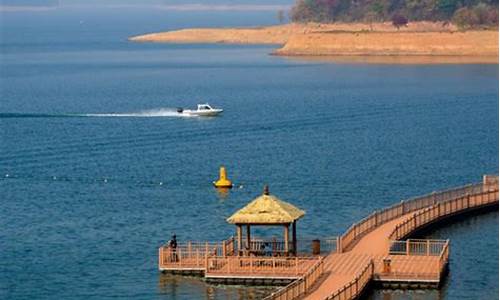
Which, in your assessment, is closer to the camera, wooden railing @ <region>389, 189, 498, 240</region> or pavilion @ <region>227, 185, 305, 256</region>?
pavilion @ <region>227, 185, 305, 256</region>

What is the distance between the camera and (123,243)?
63719 millimetres

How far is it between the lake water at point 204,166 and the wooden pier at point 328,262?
78cm

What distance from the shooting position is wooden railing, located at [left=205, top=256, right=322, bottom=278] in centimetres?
5609

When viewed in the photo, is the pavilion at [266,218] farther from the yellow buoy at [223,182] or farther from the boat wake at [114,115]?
the boat wake at [114,115]

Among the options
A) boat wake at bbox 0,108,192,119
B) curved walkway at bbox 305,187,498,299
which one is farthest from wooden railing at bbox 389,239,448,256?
boat wake at bbox 0,108,192,119

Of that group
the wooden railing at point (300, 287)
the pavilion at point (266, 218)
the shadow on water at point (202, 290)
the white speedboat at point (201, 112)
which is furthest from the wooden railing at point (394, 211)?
the white speedboat at point (201, 112)

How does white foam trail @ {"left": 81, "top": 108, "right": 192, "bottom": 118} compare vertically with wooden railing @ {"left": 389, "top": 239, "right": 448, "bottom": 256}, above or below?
below

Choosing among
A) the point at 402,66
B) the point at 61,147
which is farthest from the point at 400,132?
the point at 402,66

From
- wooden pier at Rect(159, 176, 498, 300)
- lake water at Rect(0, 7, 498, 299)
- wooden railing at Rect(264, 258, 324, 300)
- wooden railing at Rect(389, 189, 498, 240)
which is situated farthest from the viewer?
wooden railing at Rect(389, 189, 498, 240)

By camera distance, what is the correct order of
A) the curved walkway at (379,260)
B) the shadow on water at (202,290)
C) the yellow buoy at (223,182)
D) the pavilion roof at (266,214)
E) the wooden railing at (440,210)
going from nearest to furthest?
1. the curved walkway at (379,260)
2. the shadow on water at (202,290)
3. the pavilion roof at (266,214)
4. the wooden railing at (440,210)
5. the yellow buoy at (223,182)

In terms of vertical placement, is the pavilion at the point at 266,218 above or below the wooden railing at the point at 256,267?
above

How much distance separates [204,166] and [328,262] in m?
32.5

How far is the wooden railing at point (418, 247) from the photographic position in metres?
59.0

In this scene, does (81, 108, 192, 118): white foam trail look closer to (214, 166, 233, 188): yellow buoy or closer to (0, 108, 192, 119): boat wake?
(0, 108, 192, 119): boat wake
